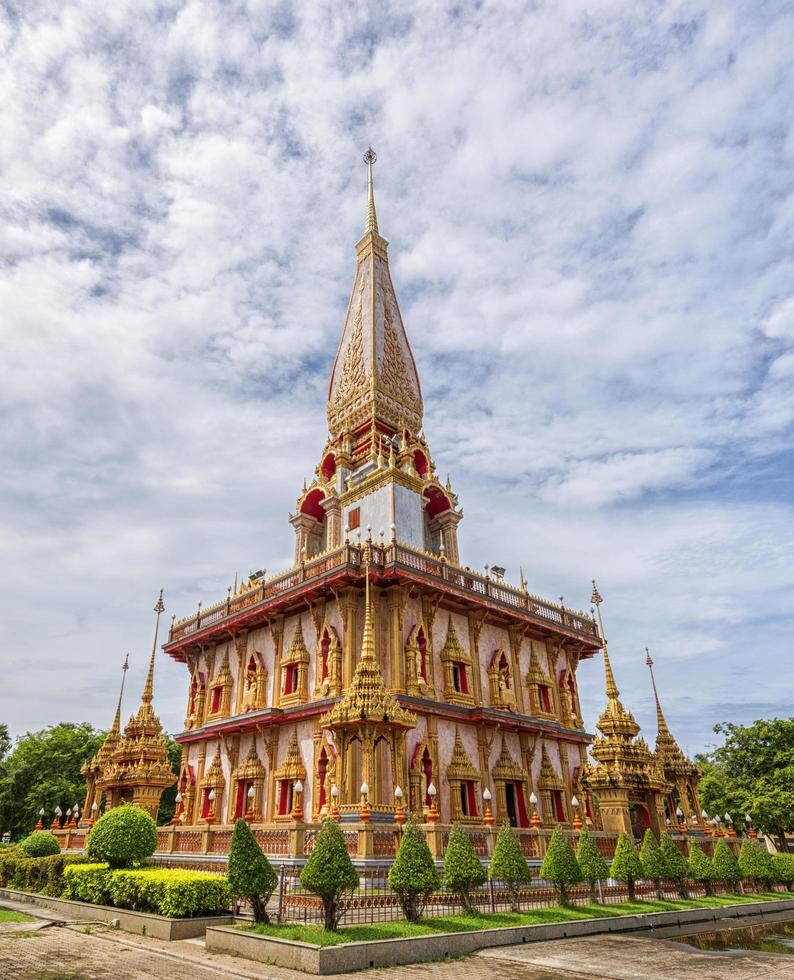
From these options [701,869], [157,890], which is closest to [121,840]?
[157,890]

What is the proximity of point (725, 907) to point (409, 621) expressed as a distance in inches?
511

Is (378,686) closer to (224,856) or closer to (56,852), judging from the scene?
(224,856)

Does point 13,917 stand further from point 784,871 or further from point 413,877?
point 784,871

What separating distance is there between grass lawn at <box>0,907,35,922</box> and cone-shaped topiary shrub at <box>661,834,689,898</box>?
640 inches

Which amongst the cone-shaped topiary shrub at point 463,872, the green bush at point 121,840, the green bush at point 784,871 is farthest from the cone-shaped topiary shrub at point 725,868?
the green bush at point 121,840

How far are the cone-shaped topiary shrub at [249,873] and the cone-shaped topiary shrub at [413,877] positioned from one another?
2396 millimetres

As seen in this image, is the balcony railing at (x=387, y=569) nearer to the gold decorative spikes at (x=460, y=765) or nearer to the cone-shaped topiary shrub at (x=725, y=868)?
the gold decorative spikes at (x=460, y=765)

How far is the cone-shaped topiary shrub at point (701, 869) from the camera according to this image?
66.8 feet

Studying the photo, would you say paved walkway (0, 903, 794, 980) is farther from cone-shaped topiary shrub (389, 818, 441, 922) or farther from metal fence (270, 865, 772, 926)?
metal fence (270, 865, 772, 926)

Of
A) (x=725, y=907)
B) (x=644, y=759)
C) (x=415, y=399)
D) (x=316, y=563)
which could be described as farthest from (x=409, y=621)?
(x=415, y=399)

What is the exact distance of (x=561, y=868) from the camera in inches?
640

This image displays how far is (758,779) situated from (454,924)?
33.6 metres

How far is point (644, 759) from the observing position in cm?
2331

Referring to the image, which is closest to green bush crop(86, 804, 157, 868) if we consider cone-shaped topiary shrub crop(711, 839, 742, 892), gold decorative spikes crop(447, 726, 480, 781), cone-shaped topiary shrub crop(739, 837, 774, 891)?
gold decorative spikes crop(447, 726, 480, 781)
